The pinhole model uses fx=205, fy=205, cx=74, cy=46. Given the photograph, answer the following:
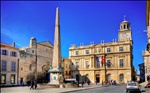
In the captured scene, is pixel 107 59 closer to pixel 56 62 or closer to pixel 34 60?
pixel 34 60

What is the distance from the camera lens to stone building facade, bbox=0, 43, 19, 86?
36.3 m

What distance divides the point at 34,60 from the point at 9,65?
8888mm

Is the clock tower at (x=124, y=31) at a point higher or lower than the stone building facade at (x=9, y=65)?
higher

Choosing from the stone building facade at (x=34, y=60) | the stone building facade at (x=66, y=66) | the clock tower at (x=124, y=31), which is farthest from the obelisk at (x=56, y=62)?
the clock tower at (x=124, y=31)

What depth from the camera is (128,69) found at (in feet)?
169

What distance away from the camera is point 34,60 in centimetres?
4612

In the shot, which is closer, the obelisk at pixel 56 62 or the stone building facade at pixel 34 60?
the obelisk at pixel 56 62

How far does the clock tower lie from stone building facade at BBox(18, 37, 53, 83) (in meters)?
20.8

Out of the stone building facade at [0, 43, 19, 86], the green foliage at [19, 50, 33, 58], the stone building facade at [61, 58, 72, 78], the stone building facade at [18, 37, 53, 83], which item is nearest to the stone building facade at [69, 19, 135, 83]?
the stone building facade at [61, 58, 72, 78]

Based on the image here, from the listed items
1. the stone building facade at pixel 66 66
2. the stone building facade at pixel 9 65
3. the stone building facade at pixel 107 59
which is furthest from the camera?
the stone building facade at pixel 66 66

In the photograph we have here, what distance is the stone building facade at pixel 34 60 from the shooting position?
42.2 m

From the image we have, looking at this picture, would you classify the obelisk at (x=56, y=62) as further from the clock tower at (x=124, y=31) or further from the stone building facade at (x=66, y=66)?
the clock tower at (x=124, y=31)

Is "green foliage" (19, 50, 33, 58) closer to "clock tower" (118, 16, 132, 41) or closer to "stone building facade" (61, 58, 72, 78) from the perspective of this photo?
"stone building facade" (61, 58, 72, 78)

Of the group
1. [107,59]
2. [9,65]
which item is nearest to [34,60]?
[9,65]
